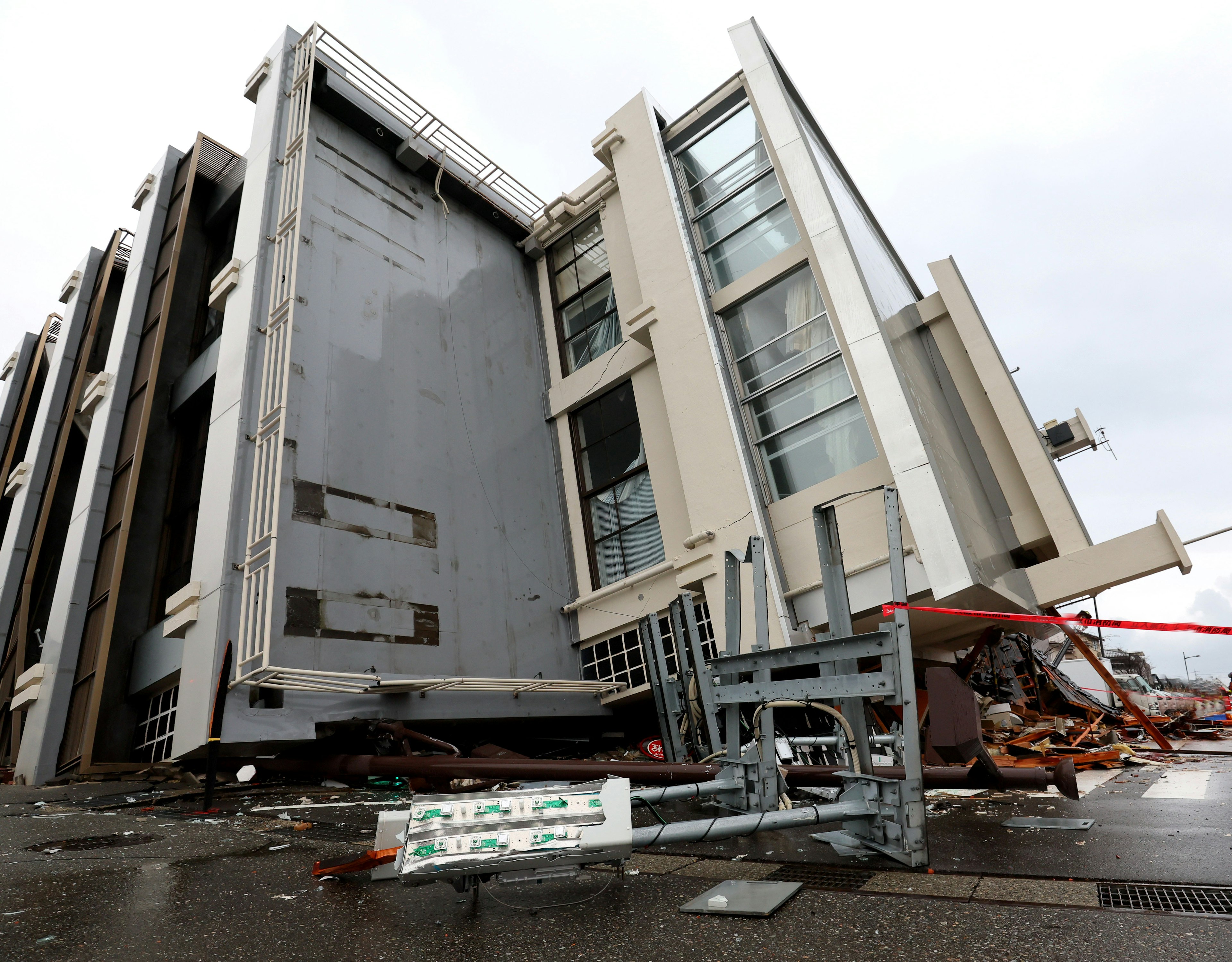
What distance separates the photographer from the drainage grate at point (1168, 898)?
224cm

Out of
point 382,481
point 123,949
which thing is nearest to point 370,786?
point 382,481

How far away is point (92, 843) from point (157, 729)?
6.96 m

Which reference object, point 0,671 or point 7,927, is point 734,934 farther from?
point 0,671

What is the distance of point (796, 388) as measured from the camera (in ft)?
35.5

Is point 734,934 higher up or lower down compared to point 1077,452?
lower down

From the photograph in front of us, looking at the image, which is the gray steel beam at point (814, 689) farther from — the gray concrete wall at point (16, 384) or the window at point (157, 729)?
the gray concrete wall at point (16, 384)

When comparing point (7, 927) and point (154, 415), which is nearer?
point (7, 927)

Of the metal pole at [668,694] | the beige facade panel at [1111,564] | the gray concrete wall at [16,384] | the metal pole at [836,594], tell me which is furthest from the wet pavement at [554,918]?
the gray concrete wall at [16,384]

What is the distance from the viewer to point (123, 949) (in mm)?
2309

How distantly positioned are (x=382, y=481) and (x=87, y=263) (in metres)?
12.8

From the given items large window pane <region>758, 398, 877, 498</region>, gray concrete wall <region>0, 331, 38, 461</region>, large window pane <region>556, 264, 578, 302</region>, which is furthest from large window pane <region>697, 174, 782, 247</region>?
gray concrete wall <region>0, 331, 38, 461</region>

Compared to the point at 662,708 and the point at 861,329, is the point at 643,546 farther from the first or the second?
the point at 861,329

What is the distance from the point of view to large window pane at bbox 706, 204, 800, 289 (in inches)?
457

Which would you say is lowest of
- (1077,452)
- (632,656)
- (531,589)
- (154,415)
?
(632,656)
